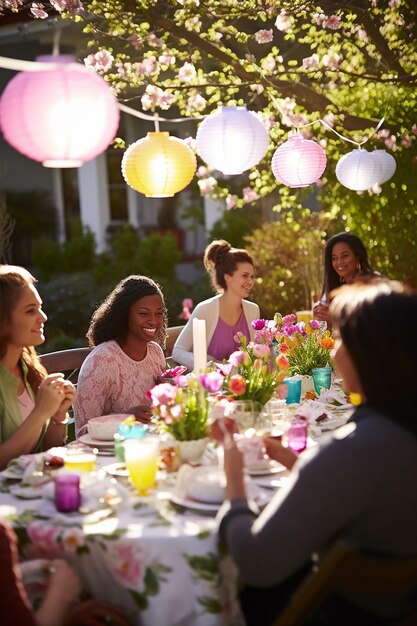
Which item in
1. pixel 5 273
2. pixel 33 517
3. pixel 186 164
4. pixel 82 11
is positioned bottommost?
pixel 33 517

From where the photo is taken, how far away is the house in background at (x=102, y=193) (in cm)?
1225

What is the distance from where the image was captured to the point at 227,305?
5652 mm

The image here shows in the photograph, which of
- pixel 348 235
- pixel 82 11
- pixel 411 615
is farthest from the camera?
pixel 82 11

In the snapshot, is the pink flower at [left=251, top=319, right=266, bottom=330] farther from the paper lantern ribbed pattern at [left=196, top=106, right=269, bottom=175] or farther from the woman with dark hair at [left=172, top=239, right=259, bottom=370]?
the woman with dark hair at [left=172, top=239, right=259, bottom=370]

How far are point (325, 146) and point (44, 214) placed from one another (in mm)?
5994

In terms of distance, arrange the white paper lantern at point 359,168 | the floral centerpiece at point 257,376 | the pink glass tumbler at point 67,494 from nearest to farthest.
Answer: the pink glass tumbler at point 67,494, the floral centerpiece at point 257,376, the white paper lantern at point 359,168

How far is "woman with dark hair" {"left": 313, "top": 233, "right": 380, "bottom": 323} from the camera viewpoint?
6.05 m

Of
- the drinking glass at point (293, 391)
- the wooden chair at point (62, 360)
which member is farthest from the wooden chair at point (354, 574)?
the wooden chair at point (62, 360)

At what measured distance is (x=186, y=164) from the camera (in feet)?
13.1

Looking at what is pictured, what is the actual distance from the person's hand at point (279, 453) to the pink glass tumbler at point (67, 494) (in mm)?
676

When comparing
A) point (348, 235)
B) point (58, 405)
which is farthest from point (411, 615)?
point (348, 235)

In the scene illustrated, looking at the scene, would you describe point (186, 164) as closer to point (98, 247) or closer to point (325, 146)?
point (325, 146)

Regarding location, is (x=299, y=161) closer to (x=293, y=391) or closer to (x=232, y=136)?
(x=232, y=136)

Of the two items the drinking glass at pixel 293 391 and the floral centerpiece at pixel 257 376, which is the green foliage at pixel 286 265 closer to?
the drinking glass at pixel 293 391
